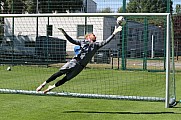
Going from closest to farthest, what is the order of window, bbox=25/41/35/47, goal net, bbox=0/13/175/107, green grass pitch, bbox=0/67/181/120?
green grass pitch, bbox=0/67/181/120
goal net, bbox=0/13/175/107
window, bbox=25/41/35/47

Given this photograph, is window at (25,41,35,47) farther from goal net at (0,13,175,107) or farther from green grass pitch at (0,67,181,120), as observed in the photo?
green grass pitch at (0,67,181,120)

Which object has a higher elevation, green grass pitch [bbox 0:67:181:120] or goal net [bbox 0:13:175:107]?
goal net [bbox 0:13:175:107]

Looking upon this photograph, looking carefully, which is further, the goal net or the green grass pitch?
the goal net

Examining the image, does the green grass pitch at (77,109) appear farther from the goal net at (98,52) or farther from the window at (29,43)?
the window at (29,43)

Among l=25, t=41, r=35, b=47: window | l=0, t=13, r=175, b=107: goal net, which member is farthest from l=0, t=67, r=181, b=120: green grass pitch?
l=25, t=41, r=35, b=47: window

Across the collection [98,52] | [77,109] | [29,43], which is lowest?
[77,109]

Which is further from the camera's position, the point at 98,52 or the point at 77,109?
the point at 98,52

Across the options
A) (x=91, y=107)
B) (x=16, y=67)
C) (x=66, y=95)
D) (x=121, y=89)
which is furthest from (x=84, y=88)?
(x=16, y=67)

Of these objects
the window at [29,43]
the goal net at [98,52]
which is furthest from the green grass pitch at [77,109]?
the window at [29,43]

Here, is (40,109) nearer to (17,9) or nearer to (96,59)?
(96,59)

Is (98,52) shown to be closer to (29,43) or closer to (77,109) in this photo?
(29,43)

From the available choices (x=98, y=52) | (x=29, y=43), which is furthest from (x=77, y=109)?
(x=29, y=43)

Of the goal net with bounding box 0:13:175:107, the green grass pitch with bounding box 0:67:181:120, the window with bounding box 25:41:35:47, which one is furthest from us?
the window with bounding box 25:41:35:47

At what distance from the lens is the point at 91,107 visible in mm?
10117
